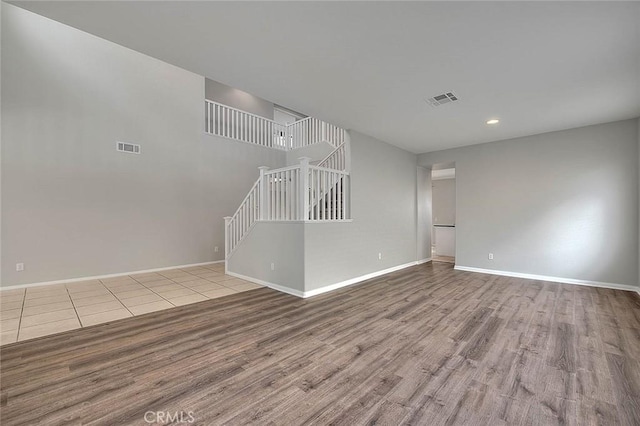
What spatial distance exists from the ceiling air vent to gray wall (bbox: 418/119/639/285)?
9.08 feet

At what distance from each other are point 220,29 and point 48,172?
4687 mm

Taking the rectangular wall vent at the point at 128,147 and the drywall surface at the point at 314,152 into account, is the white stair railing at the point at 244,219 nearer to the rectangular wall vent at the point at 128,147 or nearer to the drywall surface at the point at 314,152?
the rectangular wall vent at the point at 128,147

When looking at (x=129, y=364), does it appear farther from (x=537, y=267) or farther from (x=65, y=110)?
(x=537, y=267)

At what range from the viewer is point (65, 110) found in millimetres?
4711

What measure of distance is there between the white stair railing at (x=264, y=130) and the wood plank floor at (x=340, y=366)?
193 inches

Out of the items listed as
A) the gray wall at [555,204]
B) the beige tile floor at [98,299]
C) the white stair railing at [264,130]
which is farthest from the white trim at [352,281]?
the white stair railing at [264,130]

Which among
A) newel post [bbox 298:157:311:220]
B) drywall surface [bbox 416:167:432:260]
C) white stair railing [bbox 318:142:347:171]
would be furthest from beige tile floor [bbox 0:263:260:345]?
drywall surface [bbox 416:167:432:260]

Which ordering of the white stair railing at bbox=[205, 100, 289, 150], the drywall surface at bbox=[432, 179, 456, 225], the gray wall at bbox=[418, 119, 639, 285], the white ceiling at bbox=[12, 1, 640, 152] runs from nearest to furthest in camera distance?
the white ceiling at bbox=[12, 1, 640, 152]
the gray wall at bbox=[418, 119, 639, 285]
the white stair railing at bbox=[205, 100, 289, 150]
the drywall surface at bbox=[432, 179, 456, 225]

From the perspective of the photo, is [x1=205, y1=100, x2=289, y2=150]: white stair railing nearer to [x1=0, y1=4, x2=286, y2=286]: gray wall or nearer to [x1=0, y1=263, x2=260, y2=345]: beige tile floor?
[x1=0, y1=4, x2=286, y2=286]: gray wall

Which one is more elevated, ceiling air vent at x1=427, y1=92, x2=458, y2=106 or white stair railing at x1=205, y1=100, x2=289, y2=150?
white stair railing at x1=205, y1=100, x2=289, y2=150

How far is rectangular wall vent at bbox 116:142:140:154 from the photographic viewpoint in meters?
5.29

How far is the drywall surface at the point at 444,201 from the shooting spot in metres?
9.80

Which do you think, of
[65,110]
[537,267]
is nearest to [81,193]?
[65,110]

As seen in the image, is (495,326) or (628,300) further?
(628,300)
